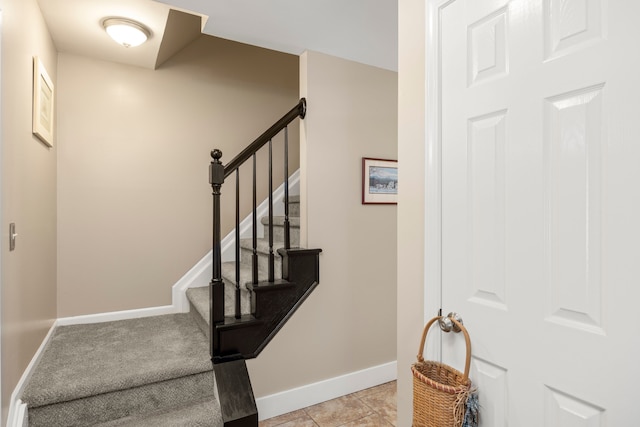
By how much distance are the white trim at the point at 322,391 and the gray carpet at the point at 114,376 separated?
44 centimetres

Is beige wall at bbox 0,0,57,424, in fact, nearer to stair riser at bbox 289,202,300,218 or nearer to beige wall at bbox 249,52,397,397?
beige wall at bbox 249,52,397,397

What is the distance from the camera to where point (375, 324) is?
274 cm

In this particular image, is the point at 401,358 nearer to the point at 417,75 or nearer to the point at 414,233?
the point at 414,233

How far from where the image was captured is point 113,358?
209 centimetres

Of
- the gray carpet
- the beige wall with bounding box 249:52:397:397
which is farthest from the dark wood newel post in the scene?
the beige wall with bounding box 249:52:397:397

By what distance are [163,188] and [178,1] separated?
152cm

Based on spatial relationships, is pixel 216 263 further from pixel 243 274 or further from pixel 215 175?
pixel 243 274

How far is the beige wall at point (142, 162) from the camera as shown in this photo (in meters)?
2.66

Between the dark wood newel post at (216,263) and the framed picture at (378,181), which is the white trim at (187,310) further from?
the framed picture at (378,181)

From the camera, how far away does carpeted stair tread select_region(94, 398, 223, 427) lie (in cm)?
181

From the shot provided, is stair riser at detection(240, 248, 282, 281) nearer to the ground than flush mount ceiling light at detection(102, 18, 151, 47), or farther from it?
nearer to the ground

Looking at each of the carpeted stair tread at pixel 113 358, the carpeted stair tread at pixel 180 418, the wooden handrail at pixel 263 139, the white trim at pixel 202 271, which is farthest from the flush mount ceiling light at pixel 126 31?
the carpeted stair tread at pixel 180 418

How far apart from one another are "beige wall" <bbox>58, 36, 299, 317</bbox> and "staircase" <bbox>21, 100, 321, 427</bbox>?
16.2 inches

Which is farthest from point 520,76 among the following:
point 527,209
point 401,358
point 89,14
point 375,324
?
point 89,14
